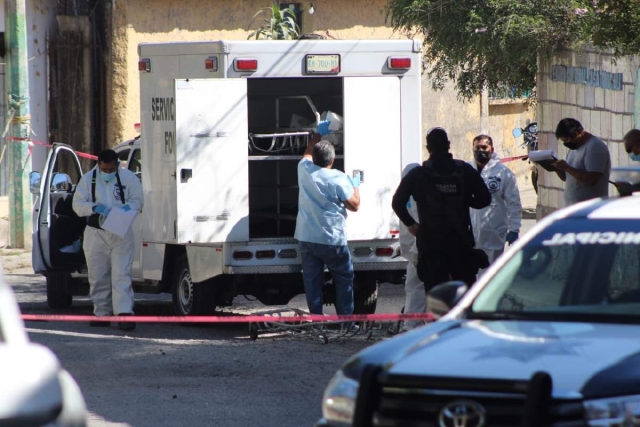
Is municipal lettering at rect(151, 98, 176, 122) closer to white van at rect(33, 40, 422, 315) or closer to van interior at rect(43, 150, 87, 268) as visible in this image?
white van at rect(33, 40, 422, 315)

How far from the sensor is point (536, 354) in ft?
16.0

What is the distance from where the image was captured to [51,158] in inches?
488

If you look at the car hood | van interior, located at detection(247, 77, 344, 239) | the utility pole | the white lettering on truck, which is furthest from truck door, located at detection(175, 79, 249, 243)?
the utility pole

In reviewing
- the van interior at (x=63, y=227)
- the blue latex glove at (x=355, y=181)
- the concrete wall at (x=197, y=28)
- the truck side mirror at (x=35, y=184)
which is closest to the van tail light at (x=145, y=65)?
the van interior at (x=63, y=227)

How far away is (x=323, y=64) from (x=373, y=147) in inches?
34.4

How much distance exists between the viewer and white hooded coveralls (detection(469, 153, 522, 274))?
443 inches

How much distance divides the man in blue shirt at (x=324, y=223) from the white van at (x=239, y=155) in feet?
1.44

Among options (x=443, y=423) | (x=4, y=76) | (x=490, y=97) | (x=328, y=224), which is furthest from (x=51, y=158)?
(x=490, y=97)

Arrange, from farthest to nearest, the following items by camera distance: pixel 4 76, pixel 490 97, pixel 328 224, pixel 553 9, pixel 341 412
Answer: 1. pixel 490 97
2. pixel 4 76
3. pixel 553 9
4. pixel 328 224
5. pixel 341 412

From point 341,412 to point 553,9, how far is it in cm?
984

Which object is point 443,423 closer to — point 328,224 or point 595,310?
point 595,310

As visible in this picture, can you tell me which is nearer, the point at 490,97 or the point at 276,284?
the point at 276,284

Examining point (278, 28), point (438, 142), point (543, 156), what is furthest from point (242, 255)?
point (278, 28)

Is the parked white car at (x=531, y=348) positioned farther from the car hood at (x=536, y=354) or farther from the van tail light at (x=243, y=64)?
the van tail light at (x=243, y=64)
